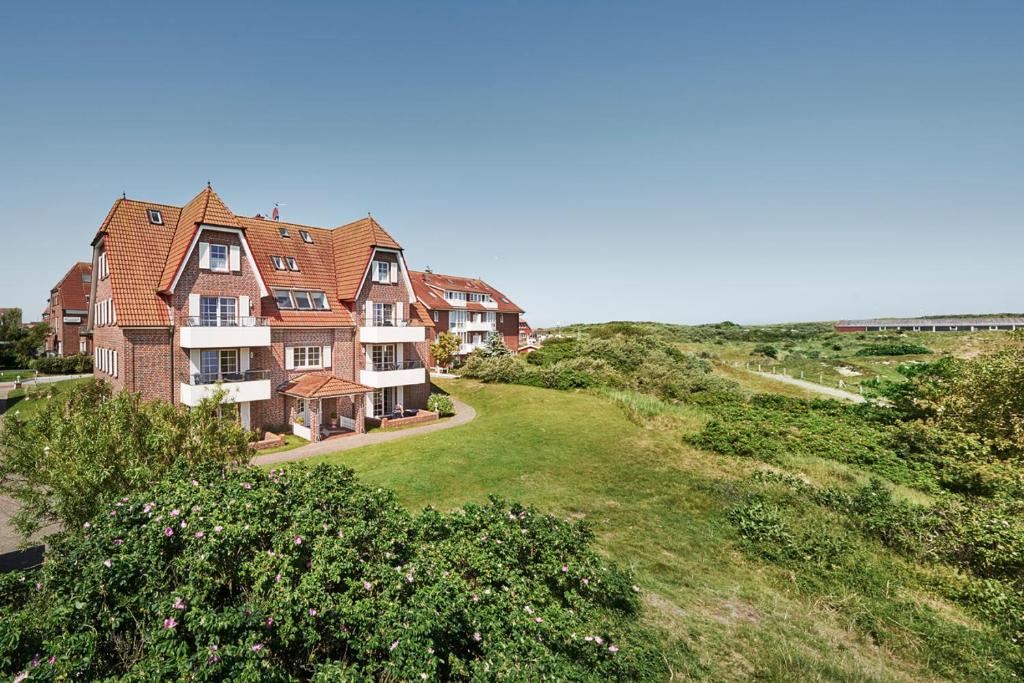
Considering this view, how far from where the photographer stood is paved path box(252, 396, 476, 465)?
19895 mm

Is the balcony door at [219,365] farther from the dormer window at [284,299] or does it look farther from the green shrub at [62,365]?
the green shrub at [62,365]

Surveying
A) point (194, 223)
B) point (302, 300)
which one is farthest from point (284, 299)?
point (194, 223)

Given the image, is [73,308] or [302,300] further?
[73,308]

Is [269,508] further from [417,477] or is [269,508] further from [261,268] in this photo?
[261,268]

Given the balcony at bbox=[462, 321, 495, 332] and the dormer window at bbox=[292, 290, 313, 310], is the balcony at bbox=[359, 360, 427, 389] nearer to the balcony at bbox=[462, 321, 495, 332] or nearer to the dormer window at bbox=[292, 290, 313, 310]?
the dormer window at bbox=[292, 290, 313, 310]

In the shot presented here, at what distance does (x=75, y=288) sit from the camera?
49.2 meters

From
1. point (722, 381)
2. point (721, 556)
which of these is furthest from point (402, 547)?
point (722, 381)

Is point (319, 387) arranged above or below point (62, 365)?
below

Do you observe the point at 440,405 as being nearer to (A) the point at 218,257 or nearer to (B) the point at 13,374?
(A) the point at 218,257

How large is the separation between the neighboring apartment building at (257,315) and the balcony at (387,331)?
0.22 ft

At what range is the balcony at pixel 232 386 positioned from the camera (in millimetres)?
20797

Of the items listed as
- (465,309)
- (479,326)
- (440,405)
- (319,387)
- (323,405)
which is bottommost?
(440,405)

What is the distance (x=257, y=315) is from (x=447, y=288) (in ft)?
110

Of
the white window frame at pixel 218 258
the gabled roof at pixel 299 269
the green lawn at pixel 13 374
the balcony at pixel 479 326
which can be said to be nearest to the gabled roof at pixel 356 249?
the gabled roof at pixel 299 269
